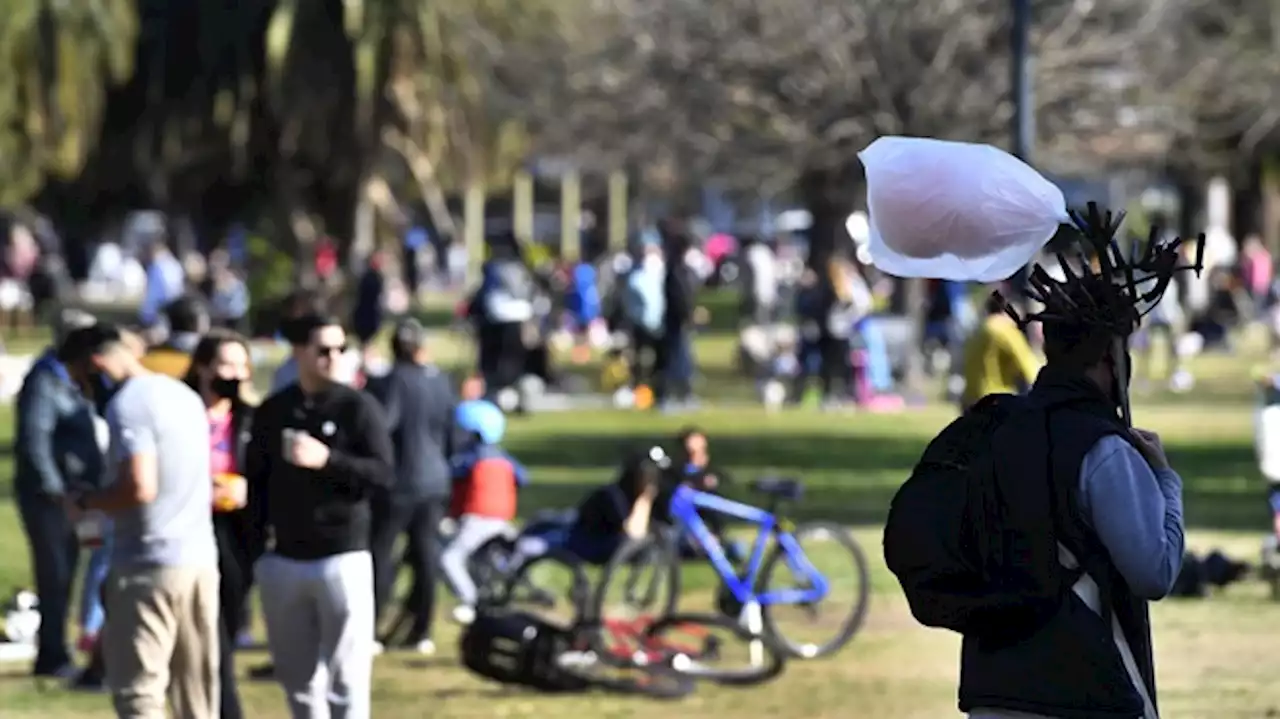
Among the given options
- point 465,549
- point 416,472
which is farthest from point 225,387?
point 465,549

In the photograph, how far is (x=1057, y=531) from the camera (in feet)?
18.1

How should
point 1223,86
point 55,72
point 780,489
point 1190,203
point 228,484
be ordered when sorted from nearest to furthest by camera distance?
1. point 228,484
2. point 780,489
3. point 55,72
4. point 1223,86
5. point 1190,203

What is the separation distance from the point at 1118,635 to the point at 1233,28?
40.8 metres

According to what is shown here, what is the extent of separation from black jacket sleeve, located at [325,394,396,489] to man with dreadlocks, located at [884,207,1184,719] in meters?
3.94

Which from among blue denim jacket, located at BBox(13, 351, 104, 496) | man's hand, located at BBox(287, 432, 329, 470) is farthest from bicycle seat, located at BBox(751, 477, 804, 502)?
man's hand, located at BBox(287, 432, 329, 470)

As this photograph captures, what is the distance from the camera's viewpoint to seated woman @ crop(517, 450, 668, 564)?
13.8 metres

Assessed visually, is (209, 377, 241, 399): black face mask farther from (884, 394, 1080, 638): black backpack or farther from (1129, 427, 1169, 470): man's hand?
(1129, 427, 1169, 470): man's hand

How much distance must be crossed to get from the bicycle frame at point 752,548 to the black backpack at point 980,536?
315 inches

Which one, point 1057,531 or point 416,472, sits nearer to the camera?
point 1057,531

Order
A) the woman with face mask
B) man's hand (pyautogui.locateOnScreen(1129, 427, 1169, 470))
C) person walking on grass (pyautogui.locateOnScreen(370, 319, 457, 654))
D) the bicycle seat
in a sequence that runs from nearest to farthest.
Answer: man's hand (pyautogui.locateOnScreen(1129, 427, 1169, 470))
the woman with face mask
the bicycle seat
person walking on grass (pyautogui.locateOnScreen(370, 319, 457, 654))

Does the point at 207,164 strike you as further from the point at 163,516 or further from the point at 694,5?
the point at 163,516

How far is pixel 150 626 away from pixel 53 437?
3.86 meters

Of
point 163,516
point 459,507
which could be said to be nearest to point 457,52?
point 459,507

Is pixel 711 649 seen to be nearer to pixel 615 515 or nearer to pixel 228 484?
pixel 615 515
